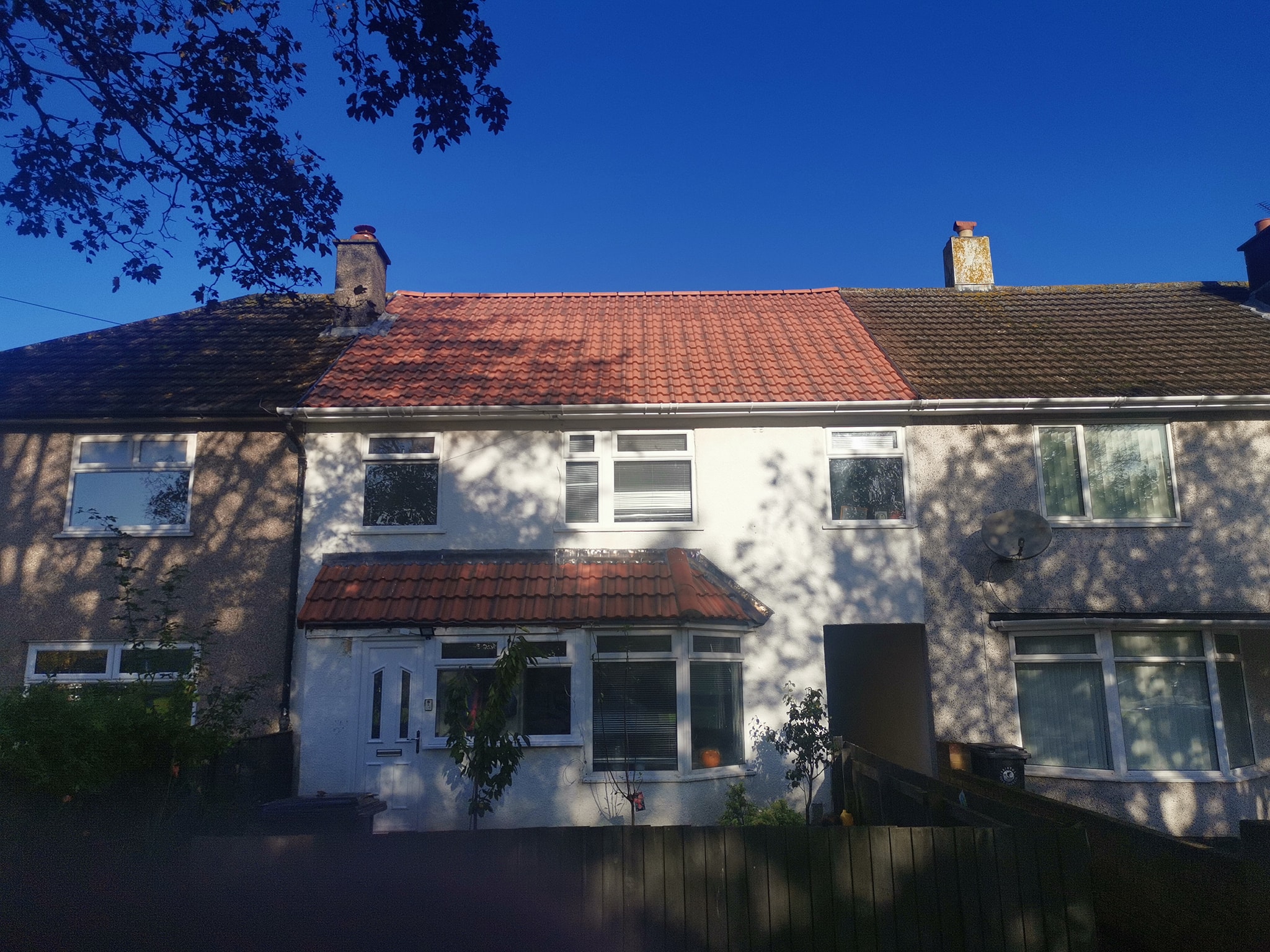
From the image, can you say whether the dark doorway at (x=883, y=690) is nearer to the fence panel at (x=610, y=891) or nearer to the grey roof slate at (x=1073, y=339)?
the grey roof slate at (x=1073, y=339)

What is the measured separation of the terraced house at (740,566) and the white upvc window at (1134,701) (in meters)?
0.03

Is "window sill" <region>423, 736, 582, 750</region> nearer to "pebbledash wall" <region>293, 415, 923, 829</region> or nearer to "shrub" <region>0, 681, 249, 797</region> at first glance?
"pebbledash wall" <region>293, 415, 923, 829</region>

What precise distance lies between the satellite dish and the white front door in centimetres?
733

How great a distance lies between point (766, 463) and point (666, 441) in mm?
1393

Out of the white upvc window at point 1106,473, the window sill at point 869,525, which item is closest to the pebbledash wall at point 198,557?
the window sill at point 869,525

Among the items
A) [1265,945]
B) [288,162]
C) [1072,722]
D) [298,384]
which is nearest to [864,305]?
[1072,722]

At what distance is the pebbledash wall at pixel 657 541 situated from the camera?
10.4m

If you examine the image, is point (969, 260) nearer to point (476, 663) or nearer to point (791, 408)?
point (791, 408)

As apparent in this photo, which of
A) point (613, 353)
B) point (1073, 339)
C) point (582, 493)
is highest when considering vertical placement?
point (1073, 339)

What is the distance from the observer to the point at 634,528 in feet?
37.3

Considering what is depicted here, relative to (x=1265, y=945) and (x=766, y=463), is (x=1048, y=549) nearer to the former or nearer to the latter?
(x=766, y=463)

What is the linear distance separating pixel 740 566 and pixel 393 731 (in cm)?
481

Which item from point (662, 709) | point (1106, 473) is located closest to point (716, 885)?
point (662, 709)

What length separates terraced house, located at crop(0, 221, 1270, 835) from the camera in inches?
407
